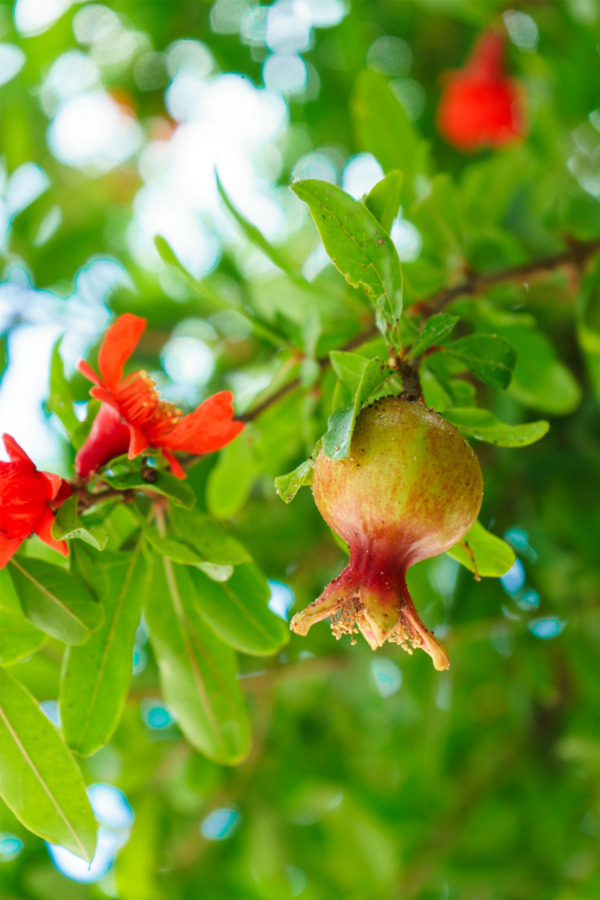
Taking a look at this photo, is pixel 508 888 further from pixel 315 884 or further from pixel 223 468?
pixel 223 468

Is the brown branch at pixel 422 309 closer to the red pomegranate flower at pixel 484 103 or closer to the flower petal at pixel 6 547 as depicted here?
the flower petal at pixel 6 547

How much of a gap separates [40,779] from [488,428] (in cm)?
57

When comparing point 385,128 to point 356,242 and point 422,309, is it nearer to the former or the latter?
point 422,309

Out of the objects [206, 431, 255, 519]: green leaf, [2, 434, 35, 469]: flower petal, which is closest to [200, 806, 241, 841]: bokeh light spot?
[206, 431, 255, 519]: green leaf

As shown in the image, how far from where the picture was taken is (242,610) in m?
0.99

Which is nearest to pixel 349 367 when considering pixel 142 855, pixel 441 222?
pixel 441 222

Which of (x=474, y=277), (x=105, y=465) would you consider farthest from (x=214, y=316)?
(x=105, y=465)

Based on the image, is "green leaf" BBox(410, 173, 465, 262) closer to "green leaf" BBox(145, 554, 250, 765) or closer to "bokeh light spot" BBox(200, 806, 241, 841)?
"green leaf" BBox(145, 554, 250, 765)

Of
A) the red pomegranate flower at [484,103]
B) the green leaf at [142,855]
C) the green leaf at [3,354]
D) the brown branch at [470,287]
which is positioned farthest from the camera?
the red pomegranate flower at [484,103]

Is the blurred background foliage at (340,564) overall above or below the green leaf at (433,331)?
below

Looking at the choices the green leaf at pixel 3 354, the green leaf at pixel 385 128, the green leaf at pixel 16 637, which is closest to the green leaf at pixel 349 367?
the green leaf at pixel 16 637

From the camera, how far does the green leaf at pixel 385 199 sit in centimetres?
84

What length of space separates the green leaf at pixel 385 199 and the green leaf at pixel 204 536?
1.20 feet

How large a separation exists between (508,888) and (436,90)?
246 cm
